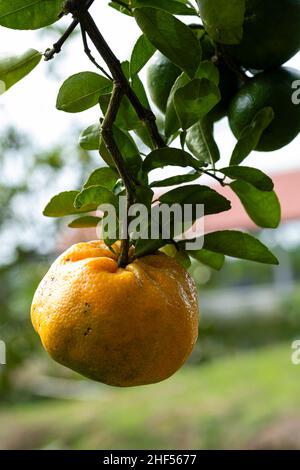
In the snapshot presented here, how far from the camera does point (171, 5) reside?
1.29 feet

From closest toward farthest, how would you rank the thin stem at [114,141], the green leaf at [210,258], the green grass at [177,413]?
1. the thin stem at [114,141]
2. the green leaf at [210,258]
3. the green grass at [177,413]

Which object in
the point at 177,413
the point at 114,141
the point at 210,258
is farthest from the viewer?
the point at 177,413

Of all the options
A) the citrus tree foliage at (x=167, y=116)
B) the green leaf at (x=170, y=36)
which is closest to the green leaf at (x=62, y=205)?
the citrus tree foliage at (x=167, y=116)

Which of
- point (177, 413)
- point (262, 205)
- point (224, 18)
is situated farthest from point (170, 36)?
point (177, 413)

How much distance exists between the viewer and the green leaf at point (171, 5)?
1.25 ft

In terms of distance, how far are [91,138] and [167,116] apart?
49 mm

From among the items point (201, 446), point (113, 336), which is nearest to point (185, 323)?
point (113, 336)

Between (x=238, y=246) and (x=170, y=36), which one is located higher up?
(x=170, y=36)

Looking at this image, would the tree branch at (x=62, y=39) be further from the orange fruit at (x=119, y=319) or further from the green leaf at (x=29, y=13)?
the orange fruit at (x=119, y=319)

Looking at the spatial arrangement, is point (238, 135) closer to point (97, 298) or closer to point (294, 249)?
point (97, 298)

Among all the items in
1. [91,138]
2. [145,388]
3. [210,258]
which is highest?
[91,138]

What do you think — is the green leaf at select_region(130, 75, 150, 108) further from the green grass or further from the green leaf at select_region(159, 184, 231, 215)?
the green grass

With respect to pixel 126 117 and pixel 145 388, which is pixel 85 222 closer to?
pixel 126 117

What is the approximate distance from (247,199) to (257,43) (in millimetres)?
95
